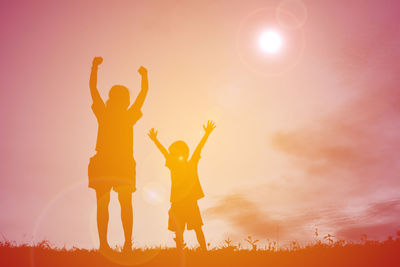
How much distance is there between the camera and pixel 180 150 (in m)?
8.41

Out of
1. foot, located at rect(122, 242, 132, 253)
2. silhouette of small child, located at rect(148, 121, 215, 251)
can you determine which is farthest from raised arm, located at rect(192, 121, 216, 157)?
foot, located at rect(122, 242, 132, 253)

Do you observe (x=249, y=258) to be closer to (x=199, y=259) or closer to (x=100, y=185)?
(x=199, y=259)

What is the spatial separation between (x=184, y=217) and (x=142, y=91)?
2.94 m

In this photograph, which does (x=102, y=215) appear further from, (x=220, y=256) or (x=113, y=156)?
(x=220, y=256)

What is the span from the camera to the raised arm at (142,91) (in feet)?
25.1

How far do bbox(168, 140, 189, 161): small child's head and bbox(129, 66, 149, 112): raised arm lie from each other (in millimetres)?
1352

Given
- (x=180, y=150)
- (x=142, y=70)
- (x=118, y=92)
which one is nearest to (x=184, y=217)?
(x=180, y=150)

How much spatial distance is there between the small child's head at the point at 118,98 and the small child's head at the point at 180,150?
155 cm

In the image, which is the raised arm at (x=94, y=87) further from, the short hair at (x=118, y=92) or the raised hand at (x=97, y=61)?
the short hair at (x=118, y=92)

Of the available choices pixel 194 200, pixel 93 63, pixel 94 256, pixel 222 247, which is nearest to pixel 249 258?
pixel 222 247

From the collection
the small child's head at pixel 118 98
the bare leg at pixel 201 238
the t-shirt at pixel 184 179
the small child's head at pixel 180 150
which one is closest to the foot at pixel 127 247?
the t-shirt at pixel 184 179

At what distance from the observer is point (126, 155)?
23.9 feet

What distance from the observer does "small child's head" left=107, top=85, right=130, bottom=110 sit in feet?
24.3

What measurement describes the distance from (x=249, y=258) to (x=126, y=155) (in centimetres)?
344
